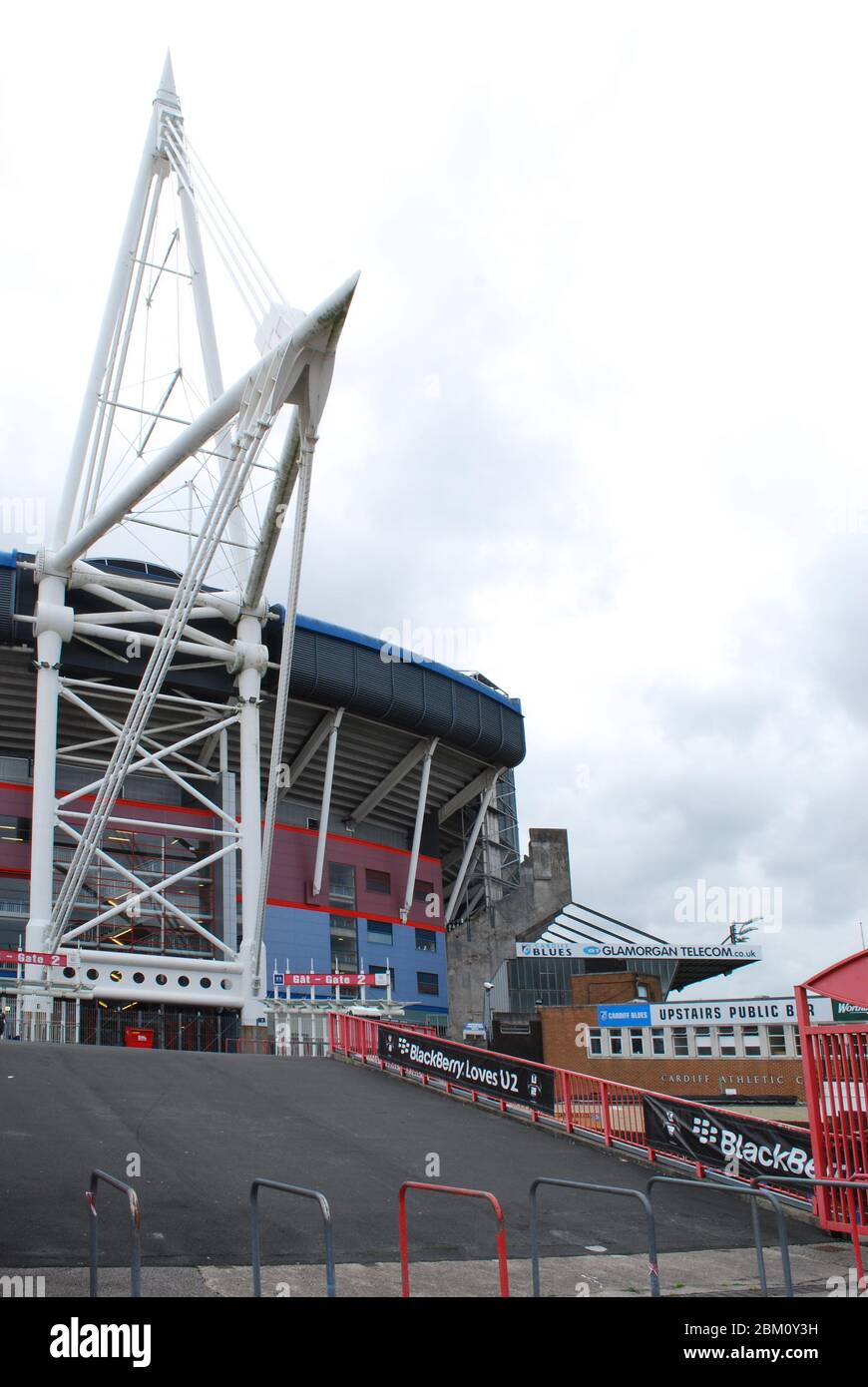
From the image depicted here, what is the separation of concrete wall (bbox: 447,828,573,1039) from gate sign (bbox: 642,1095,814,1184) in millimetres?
37741

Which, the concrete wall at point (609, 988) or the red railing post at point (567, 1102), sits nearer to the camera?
the red railing post at point (567, 1102)

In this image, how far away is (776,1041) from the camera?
134 feet

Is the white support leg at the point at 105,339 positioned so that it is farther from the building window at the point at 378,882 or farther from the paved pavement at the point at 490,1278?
the paved pavement at the point at 490,1278

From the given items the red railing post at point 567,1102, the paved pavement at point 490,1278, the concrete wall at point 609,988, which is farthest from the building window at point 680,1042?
the paved pavement at point 490,1278

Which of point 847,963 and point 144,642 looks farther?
point 144,642

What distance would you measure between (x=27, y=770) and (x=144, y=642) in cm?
970

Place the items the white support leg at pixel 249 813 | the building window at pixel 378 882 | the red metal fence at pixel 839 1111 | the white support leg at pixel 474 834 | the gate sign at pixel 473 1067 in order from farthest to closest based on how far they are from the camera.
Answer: the white support leg at pixel 474 834 → the building window at pixel 378 882 → the white support leg at pixel 249 813 → the gate sign at pixel 473 1067 → the red metal fence at pixel 839 1111

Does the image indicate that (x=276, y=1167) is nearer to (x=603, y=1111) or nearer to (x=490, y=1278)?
(x=490, y=1278)

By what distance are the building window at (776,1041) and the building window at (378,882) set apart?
1623cm

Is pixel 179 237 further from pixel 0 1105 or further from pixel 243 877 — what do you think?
pixel 0 1105

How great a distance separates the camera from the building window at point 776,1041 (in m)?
40.5

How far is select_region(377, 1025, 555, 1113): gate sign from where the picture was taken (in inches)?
808
